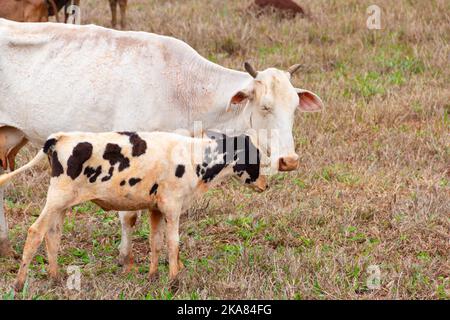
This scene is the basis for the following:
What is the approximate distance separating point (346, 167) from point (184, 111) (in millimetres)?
2400

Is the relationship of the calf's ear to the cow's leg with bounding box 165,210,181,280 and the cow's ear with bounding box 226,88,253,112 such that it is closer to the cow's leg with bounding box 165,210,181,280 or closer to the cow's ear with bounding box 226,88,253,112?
the cow's ear with bounding box 226,88,253,112

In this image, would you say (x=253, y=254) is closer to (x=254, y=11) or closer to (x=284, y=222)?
(x=284, y=222)

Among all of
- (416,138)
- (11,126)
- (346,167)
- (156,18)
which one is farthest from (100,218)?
(156,18)

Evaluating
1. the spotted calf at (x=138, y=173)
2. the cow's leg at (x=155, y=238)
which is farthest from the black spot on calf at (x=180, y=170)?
the cow's leg at (x=155, y=238)

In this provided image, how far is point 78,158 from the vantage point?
5254 mm

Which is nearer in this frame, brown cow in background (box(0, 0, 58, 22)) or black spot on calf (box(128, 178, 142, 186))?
black spot on calf (box(128, 178, 142, 186))

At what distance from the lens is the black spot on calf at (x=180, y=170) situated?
5.50m

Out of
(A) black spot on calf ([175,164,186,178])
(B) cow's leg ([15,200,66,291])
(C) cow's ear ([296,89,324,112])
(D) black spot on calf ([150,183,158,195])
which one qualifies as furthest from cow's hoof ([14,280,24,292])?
(C) cow's ear ([296,89,324,112])

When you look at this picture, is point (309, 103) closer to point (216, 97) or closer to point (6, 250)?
point (216, 97)

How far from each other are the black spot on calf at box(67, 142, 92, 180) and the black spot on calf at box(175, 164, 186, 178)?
53 centimetres

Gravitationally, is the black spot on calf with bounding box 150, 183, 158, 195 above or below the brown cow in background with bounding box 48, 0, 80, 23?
below

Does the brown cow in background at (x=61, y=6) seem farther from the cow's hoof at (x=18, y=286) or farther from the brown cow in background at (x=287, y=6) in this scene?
the cow's hoof at (x=18, y=286)

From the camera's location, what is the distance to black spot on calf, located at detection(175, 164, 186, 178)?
5504mm

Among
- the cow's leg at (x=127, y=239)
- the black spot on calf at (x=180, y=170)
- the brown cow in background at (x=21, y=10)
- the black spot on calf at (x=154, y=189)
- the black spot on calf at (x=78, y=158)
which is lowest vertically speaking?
the cow's leg at (x=127, y=239)
